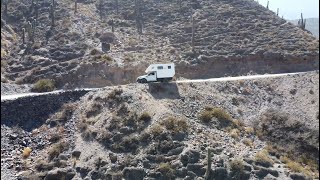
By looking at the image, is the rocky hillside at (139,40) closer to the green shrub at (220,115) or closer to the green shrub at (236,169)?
the green shrub at (220,115)

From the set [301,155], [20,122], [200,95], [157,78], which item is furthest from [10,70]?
[301,155]

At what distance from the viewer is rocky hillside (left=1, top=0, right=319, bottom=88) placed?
49750 mm

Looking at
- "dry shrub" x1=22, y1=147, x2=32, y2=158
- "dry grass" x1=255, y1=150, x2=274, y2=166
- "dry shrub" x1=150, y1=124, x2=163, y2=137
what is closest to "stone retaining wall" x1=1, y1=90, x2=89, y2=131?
"dry shrub" x1=22, y1=147, x2=32, y2=158

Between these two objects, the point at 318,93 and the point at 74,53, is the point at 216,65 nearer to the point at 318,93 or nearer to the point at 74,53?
the point at 318,93

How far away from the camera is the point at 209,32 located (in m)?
59.5

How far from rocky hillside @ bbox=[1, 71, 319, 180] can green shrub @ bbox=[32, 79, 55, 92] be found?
4.96 meters

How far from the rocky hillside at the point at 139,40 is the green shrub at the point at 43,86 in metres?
1.88

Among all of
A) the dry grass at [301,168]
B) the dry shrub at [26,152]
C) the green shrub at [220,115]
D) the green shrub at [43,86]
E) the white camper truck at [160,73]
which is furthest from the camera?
the green shrub at [43,86]

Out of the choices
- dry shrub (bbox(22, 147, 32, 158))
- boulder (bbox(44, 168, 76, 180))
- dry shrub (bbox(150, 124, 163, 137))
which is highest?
dry shrub (bbox(150, 124, 163, 137))

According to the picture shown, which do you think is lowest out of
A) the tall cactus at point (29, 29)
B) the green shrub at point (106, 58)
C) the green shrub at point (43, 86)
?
the green shrub at point (43, 86)

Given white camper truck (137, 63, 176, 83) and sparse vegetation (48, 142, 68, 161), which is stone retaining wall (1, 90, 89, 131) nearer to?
sparse vegetation (48, 142, 68, 161)

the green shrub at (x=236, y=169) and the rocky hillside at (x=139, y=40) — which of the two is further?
the rocky hillside at (x=139, y=40)

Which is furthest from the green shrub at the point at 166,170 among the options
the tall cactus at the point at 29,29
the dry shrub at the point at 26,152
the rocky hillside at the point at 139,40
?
the tall cactus at the point at 29,29

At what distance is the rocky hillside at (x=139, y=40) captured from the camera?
163 ft
